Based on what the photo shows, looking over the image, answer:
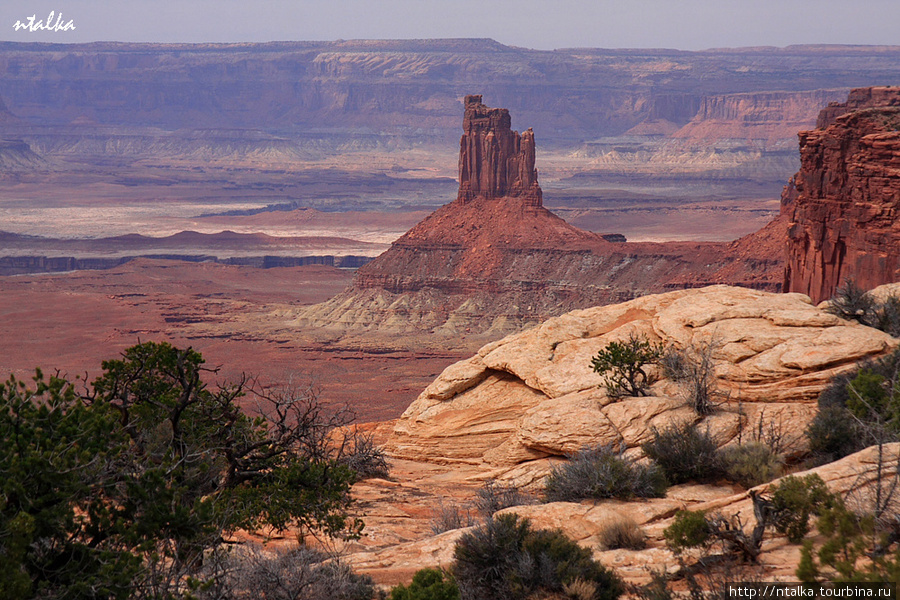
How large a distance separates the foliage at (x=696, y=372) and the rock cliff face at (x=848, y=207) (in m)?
14.0

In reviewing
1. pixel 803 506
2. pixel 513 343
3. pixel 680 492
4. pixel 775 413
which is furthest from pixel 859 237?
pixel 803 506

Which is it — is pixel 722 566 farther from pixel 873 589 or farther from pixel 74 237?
pixel 74 237

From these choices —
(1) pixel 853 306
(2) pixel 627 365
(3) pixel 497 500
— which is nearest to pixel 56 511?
(3) pixel 497 500

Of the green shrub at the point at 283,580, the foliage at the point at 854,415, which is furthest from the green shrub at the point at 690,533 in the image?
the foliage at the point at 854,415

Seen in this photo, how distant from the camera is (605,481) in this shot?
45.5 ft

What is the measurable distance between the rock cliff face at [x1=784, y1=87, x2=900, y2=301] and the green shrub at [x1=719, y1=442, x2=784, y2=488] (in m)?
17.8

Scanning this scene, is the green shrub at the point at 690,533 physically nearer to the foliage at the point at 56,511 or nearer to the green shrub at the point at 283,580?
the green shrub at the point at 283,580

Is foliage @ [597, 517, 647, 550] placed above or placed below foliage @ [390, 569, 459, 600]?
below

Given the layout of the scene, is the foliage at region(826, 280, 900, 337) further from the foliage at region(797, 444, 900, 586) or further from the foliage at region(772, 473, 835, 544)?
the foliage at region(797, 444, 900, 586)

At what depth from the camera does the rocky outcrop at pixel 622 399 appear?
1702 centimetres

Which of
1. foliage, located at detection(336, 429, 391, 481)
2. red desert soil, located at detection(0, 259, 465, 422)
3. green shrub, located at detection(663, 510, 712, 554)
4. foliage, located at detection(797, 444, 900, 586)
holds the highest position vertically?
foliage, located at detection(797, 444, 900, 586)

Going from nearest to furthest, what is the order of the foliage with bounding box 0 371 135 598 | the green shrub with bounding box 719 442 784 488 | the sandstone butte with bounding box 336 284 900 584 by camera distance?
the foliage with bounding box 0 371 135 598, the sandstone butte with bounding box 336 284 900 584, the green shrub with bounding box 719 442 784 488

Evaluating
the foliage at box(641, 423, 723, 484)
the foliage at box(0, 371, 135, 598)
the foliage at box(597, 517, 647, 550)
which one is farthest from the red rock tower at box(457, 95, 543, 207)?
the foliage at box(0, 371, 135, 598)

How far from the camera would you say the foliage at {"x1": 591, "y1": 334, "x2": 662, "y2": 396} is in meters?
18.4
